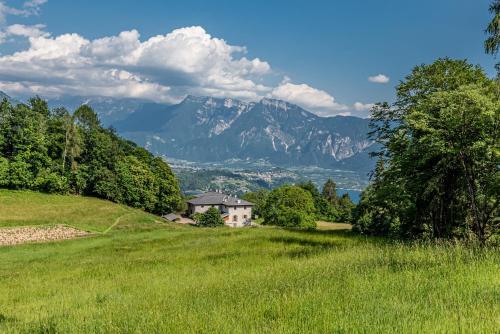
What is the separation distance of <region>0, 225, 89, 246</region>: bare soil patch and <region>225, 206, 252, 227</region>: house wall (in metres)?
101

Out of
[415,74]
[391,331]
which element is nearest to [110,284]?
[391,331]

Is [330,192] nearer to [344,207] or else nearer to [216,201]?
[344,207]

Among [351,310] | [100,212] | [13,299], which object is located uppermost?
[351,310]

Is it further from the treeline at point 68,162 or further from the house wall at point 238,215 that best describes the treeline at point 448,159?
the house wall at point 238,215

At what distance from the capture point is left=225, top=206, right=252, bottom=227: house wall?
157 meters

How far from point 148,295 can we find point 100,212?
66946 mm

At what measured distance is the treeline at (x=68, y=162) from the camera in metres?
80.4

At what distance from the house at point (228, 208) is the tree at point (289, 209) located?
29.4m

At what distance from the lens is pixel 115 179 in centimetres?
9362

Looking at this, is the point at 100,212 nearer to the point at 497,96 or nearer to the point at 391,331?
the point at 497,96

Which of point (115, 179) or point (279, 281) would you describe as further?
point (115, 179)

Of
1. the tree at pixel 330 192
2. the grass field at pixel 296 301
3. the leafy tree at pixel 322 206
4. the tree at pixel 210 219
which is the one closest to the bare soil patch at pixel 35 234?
the grass field at pixel 296 301

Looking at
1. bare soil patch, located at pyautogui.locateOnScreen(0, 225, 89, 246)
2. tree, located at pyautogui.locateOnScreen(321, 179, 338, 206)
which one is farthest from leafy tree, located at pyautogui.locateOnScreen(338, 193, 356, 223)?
bare soil patch, located at pyautogui.locateOnScreen(0, 225, 89, 246)

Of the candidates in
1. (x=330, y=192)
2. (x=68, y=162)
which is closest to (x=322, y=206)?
(x=330, y=192)
